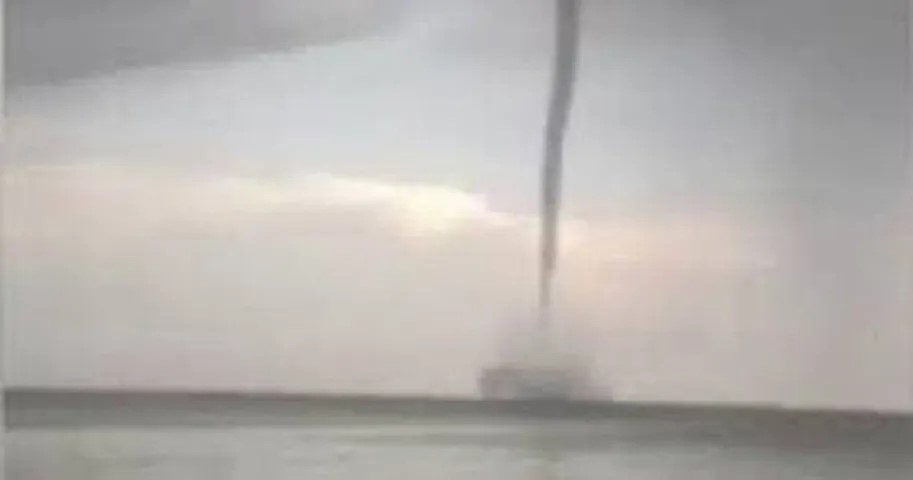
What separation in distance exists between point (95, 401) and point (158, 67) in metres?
0.22

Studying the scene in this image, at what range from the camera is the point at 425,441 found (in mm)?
1062

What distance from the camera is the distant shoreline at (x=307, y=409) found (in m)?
1.02

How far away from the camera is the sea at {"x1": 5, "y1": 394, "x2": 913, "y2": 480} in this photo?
1.02 metres

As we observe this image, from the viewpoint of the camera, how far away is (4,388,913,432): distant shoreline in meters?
1.02

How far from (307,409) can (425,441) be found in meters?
0.08

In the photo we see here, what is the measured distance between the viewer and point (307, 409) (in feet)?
3.43

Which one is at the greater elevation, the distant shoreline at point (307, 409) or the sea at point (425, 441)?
the distant shoreline at point (307, 409)

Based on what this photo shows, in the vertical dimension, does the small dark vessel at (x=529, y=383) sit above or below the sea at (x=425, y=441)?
above

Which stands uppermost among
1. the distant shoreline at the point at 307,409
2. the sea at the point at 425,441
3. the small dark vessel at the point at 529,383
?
the small dark vessel at the point at 529,383

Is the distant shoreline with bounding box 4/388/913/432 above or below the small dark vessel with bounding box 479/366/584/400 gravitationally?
below

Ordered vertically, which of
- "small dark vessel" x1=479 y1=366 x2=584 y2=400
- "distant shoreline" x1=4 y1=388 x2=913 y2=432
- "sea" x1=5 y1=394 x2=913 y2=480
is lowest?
"sea" x1=5 y1=394 x2=913 y2=480

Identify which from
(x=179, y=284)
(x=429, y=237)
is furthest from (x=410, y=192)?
(x=179, y=284)

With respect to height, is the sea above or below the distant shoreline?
below

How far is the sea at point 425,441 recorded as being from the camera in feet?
3.36
